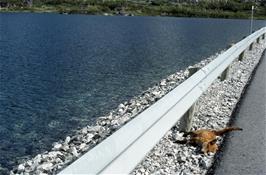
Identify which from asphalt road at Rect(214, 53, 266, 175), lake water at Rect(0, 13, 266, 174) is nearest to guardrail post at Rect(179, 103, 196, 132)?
asphalt road at Rect(214, 53, 266, 175)

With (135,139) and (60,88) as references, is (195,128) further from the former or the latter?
(60,88)

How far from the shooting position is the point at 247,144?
7500 mm

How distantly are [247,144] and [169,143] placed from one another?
1393mm

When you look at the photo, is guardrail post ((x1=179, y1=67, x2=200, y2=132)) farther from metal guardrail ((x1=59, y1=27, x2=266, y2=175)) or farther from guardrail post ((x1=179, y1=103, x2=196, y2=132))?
metal guardrail ((x1=59, y1=27, x2=266, y2=175))

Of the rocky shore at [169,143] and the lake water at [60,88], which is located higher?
the rocky shore at [169,143]

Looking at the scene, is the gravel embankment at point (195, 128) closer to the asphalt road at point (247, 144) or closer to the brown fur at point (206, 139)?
the brown fur at point (206, 139)

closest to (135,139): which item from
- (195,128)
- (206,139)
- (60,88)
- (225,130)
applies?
(206,139)

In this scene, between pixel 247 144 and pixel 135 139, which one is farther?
pixel 247 144

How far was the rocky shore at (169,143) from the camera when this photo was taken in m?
7.02

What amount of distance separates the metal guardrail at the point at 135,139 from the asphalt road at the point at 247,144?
3.25ft

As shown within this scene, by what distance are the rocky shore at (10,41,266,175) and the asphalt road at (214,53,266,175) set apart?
0.31 m

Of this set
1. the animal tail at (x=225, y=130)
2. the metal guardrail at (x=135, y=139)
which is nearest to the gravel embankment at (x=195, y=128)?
the animal tail at (x=225, y=130)

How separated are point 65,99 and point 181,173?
49.9 ft

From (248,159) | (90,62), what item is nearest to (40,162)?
(248,159)
